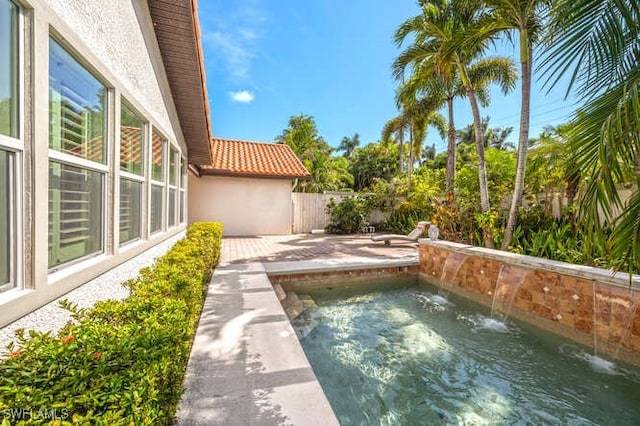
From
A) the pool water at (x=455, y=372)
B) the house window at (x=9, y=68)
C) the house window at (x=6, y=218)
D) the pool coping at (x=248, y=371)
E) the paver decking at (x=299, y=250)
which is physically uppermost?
the house window at (x=9, y=68)

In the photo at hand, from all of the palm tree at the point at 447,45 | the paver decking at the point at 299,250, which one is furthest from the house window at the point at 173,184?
the palm tree at the point at 447,45

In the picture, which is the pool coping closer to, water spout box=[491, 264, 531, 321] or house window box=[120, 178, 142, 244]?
house window box=[120, 178, 142, 244]

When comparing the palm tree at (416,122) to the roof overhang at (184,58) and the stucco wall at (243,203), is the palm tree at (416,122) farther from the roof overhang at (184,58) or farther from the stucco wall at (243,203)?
the roof overhang at (184,58)

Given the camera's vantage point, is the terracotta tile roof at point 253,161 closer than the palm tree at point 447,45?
No

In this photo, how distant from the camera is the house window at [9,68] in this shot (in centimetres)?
202

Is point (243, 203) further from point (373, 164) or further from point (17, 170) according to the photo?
point (373, 164)

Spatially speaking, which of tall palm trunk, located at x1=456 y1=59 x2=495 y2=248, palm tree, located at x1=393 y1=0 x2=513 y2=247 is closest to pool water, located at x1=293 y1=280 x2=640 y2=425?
tall palm trunk, located at x1=456 y1=59 x2=495 y2=248

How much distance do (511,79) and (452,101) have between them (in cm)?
325

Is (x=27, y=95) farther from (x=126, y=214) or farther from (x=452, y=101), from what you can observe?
(x=452, y=101)

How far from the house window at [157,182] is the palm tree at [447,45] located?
27.4 feet

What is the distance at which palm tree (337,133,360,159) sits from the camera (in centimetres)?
5422

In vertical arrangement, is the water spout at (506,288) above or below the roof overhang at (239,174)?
below

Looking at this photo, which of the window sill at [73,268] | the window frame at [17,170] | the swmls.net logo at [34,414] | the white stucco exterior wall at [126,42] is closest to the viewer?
the swmls.net logo at [34,414]

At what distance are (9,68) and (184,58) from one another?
469cm
